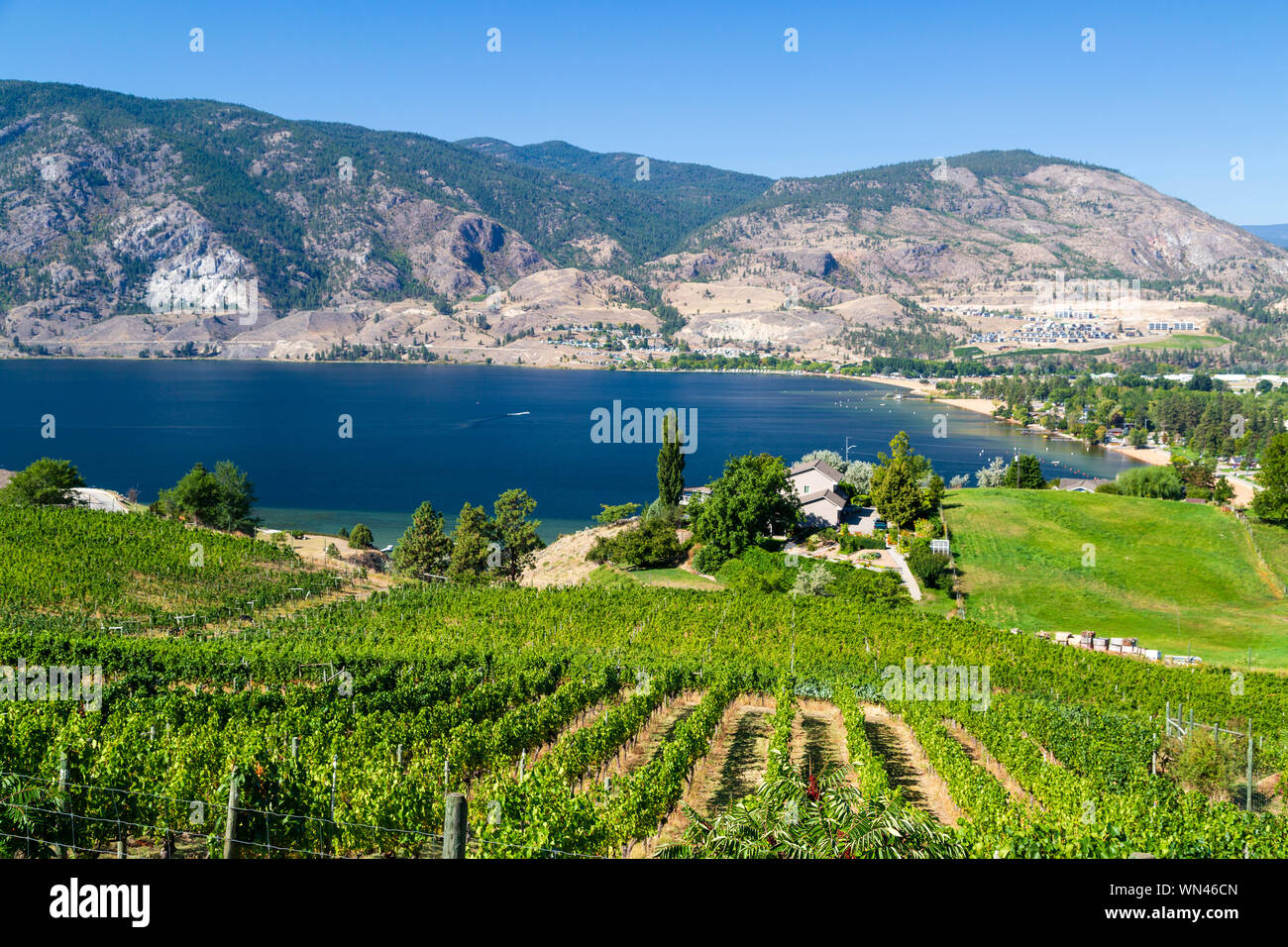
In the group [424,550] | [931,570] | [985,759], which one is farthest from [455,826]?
[424,550]

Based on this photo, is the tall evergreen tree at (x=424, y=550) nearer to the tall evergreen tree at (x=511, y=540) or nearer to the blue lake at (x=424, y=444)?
the tall evergreen tree at (x=511, y=540)

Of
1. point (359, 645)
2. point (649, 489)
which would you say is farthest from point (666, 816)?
point (649, 489)

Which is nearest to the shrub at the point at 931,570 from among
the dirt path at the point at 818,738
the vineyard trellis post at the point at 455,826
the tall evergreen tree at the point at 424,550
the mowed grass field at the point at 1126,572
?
the mowed grass field at the point at 1126,572

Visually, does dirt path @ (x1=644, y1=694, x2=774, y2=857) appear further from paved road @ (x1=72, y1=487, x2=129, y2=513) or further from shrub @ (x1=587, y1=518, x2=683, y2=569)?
paved road @ (x1=72, y1=487, x2=129, y2=513)

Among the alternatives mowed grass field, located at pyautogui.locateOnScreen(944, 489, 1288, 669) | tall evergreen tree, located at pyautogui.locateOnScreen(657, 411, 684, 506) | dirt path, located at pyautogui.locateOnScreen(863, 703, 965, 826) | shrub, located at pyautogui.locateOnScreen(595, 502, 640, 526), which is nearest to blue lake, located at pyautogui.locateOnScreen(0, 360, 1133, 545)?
shrub, located at pyautogui.locateOnScreen(595, 502, 640, 526)

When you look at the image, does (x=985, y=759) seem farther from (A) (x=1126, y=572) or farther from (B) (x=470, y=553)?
(B) (x=470, y=553)
